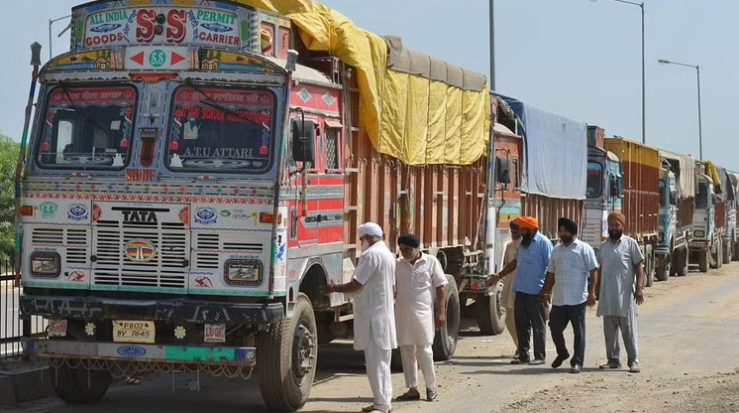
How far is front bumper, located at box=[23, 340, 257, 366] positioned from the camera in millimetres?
10094

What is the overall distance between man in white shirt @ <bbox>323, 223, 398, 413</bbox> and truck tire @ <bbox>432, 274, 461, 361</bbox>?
3.82 metres

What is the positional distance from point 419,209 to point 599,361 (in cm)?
293

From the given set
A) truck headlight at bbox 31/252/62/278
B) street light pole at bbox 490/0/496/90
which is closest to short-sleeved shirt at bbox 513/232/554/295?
truck headlight at bbox 31/252/62/278

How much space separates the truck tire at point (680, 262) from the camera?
121 ft

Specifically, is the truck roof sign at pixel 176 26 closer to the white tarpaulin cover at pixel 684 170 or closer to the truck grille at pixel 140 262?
the truck grille at pixel 140 262

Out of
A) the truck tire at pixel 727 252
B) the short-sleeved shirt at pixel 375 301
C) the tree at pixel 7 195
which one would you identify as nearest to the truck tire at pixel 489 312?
the short-sleeved shirt at pixel 375 301

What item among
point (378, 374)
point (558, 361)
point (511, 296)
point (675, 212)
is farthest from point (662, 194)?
point (378, 374)

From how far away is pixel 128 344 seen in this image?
10.2 m

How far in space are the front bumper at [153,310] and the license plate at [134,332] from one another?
48 millimetres

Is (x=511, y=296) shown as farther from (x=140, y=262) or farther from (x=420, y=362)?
(x=140, y=262)

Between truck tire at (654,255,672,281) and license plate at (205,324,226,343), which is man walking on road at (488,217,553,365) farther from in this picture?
truck tire at (654,255,672,281)

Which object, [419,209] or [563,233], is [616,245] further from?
[419,209]

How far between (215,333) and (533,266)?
5.34 m

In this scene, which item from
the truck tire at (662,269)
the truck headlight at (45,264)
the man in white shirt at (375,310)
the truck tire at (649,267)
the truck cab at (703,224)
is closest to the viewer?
the truck headlight at (45,264)
